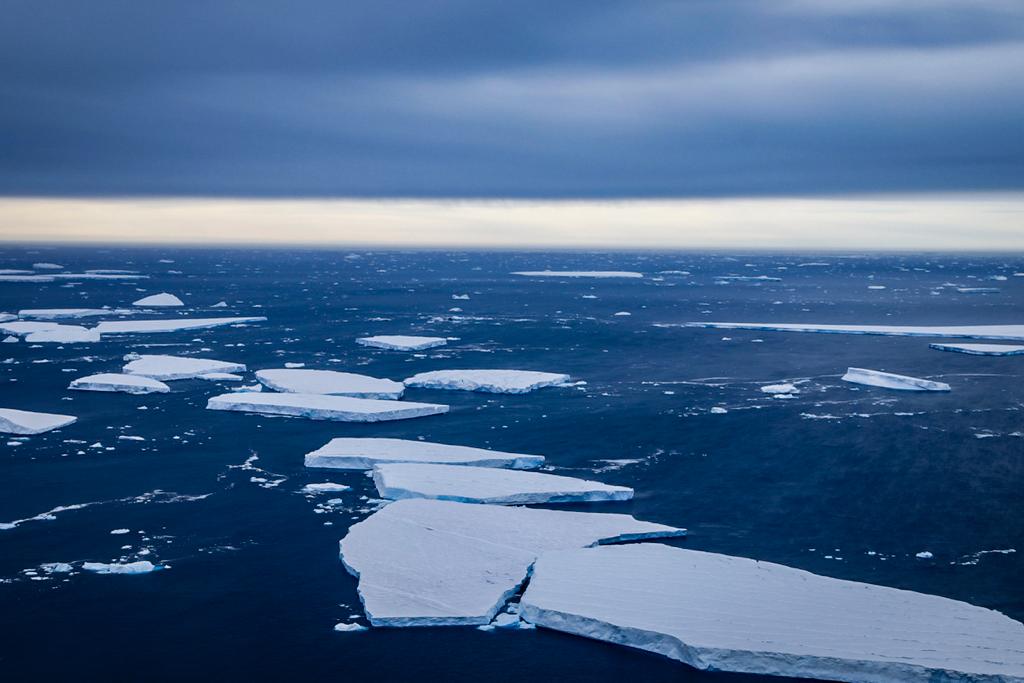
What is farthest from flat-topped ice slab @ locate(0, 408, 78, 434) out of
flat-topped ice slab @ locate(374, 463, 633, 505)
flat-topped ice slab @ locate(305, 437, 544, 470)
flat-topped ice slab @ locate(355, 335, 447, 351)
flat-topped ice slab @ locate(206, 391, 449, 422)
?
flat-topped ice slab @ locate(355, 335, 447, 351)

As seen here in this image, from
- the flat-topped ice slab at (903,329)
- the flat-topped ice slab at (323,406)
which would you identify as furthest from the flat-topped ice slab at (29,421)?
the flat-topped ice slab at (903,329)

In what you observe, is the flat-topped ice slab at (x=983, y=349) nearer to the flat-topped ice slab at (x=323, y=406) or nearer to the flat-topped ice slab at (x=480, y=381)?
the flat-topped ice slab at (x=480, y=381)

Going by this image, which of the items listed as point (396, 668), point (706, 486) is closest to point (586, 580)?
point (396, 668)

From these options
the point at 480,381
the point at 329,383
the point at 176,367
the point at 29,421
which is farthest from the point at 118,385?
the point at 480,381

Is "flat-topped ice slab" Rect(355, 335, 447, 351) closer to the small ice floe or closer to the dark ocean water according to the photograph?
the dark ocean water

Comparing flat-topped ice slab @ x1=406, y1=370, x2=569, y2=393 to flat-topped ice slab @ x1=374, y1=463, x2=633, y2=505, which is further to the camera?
flat-topped ice slab @ x1=406, y1=370, x2=569, y2=393

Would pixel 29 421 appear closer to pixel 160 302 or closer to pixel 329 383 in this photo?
pixel 329 383
